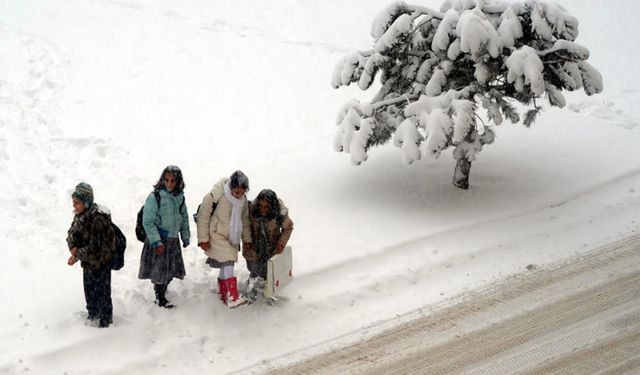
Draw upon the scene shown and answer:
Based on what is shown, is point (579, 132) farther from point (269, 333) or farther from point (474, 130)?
point (269, 333)

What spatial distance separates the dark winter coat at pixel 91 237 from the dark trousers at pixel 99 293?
0.14 meters

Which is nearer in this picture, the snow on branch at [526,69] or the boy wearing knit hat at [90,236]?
the boy wearing knit hat at [90,236]

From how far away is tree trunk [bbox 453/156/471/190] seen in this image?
9392mm

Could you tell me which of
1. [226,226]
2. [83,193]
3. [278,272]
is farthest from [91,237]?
[278,272]

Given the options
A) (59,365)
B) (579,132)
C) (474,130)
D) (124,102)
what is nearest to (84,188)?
(59,365)

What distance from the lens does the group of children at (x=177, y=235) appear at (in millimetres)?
6188

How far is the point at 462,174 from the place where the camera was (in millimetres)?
9523

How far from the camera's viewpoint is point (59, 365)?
6148 millimetres

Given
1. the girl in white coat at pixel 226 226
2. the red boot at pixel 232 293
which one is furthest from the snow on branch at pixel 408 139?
the red boot at pixel 232 293

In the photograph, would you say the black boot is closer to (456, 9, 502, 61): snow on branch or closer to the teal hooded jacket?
the teal hooded jacket

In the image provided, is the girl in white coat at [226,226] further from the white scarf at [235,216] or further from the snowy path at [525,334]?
the snowy path at [525,334]

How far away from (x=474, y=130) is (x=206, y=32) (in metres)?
7.70

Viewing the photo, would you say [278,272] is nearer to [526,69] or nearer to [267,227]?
[267,227]

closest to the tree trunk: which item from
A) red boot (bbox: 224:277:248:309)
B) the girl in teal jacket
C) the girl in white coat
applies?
the girl in white coat
